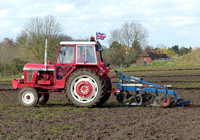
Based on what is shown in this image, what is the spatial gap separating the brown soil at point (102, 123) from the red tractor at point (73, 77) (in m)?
0.44

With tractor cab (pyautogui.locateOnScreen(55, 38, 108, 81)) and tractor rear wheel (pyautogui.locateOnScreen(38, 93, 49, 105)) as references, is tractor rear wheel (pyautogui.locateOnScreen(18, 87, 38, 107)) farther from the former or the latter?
tractor cab (pyautogui.locateOnScreen(55, 38, 108, 81))

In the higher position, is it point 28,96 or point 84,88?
point 84,88

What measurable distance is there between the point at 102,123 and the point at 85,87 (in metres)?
2.36

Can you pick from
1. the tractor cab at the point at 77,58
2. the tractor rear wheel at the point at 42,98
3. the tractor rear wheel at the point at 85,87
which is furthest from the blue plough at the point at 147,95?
→ the tractor rear wheel at the point at 42,98

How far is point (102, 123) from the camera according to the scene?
22.4 feet

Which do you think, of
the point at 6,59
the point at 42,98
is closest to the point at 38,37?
the point at 6,59

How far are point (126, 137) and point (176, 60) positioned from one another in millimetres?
43069

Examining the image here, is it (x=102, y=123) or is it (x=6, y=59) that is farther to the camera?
(x=6, y=59)

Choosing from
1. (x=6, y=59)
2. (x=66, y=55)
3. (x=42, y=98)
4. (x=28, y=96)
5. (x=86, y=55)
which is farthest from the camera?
(x=6, y=59)

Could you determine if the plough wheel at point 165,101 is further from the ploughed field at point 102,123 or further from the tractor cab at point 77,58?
the tractor cab at point 77,58

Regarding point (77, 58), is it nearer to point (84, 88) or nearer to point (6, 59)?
point (84, 88)

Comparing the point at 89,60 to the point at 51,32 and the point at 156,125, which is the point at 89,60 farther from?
the point at 51,32

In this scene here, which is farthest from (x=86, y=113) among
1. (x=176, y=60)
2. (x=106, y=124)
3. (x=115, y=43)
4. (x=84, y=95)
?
(x=115, y=43)

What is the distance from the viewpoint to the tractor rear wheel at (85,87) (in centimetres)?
893
